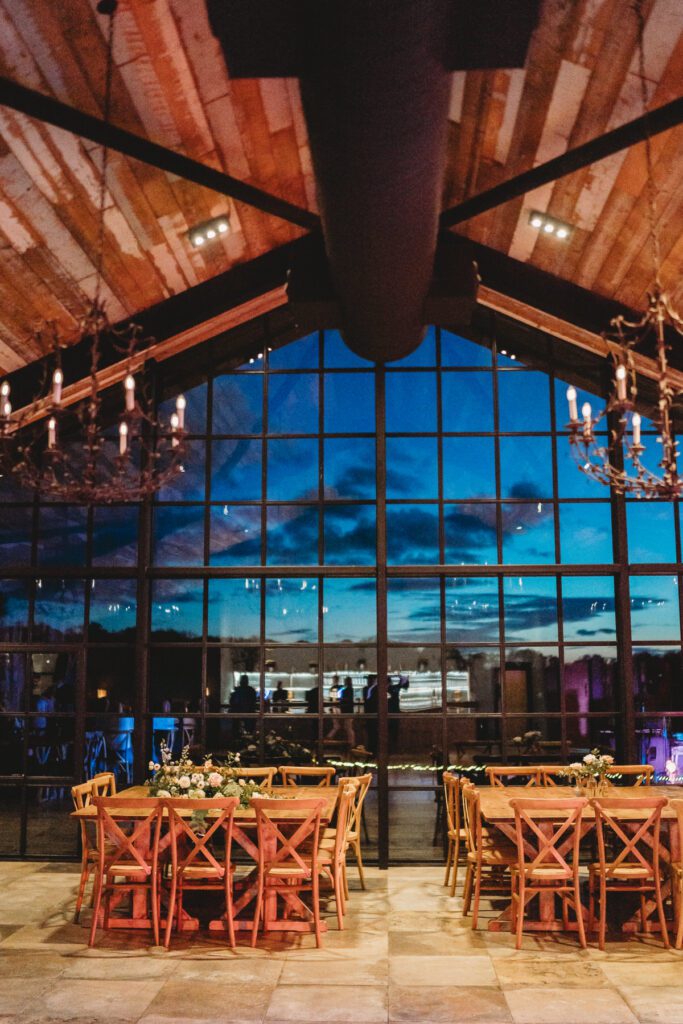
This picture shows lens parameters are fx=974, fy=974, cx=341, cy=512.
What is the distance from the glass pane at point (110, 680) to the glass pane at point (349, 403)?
2.96 m

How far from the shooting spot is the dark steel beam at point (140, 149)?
5895 millimetres

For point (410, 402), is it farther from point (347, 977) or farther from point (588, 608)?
point (347, 977)

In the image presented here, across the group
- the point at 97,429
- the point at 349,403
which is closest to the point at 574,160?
the point at 349,403

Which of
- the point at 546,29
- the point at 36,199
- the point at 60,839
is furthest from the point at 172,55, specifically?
the point at 60,839

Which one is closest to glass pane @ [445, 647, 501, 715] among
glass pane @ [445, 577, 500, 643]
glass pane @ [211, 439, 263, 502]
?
glass pane @ [445, 577, 500, 643]

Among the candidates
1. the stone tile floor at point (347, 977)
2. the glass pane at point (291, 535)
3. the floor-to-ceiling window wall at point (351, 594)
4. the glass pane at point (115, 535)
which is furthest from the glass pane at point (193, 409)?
the stone tile floor at point (347, 977)

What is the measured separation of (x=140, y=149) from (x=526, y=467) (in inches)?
186

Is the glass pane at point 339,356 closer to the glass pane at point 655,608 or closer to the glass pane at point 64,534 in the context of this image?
the glass pane at point 64,534

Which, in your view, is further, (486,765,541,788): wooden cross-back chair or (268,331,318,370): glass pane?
(268,331,318,370): glass pane

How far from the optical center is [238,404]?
9.63 m

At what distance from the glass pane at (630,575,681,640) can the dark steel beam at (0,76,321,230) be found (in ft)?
15.1

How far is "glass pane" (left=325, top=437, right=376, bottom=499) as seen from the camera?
31.1 feet

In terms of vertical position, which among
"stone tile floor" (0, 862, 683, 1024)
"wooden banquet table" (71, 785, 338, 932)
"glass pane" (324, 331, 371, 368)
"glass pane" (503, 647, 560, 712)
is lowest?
"stone tile floor" (0, 862, 683, 1024)

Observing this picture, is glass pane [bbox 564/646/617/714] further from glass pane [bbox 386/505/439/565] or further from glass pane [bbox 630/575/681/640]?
glass pane [bbox 386/505/439/565]
